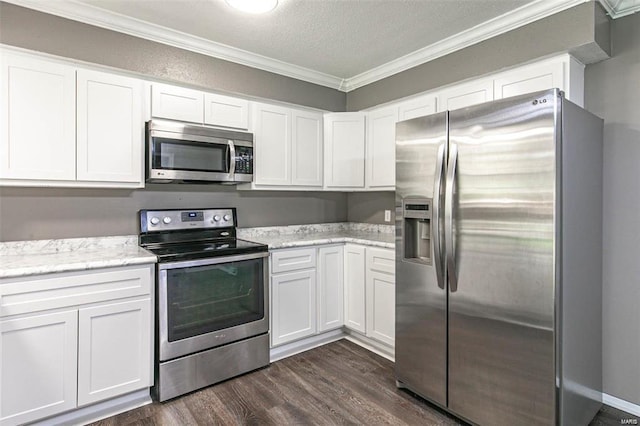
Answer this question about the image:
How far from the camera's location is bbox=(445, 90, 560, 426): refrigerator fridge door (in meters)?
1.72

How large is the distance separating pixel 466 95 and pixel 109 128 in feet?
8.46

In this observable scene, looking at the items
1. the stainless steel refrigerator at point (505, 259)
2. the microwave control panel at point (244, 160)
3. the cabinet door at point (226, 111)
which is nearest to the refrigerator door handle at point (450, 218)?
the stainless steel refrigerator at point (505, 259)

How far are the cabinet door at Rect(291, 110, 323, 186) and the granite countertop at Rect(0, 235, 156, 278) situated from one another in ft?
4.92

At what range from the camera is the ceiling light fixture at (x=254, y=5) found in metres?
2.13

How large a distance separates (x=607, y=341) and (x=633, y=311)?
0.82 ft

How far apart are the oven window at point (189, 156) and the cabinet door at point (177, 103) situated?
21cm

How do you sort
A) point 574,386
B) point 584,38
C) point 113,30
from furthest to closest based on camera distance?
1. point 113,30
2. point 584,38
3. point 574,386

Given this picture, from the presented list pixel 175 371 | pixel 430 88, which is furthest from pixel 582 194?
pixel 175 371

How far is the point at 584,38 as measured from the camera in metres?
2.11

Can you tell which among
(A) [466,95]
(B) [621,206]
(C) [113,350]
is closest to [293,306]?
(C) [113,350]

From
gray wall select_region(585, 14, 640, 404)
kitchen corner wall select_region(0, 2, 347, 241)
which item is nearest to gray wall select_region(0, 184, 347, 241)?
kitchen corner wall select_region(0, 2, 347, 241)

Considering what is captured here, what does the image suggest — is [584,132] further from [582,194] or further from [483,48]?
[483,48]

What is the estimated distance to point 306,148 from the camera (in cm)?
345

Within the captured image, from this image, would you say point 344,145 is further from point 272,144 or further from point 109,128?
point 109,128
